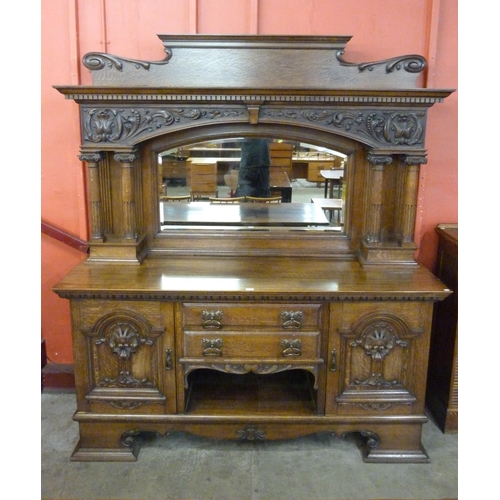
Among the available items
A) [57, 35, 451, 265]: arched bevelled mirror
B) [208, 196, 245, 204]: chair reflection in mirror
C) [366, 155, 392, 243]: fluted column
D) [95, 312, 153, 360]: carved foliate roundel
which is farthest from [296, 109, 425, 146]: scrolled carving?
[95, 312, 153, 360]: carved foliate roundel

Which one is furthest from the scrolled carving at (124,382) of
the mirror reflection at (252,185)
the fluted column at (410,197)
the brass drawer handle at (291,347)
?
the fluted column at (410,197)

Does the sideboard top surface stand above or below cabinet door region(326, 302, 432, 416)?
above

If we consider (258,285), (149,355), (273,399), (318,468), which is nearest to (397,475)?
(318,468)

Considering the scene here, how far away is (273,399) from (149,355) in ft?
2.16

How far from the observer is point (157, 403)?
2.24 meters

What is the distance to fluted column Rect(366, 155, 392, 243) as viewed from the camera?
2.35 metres

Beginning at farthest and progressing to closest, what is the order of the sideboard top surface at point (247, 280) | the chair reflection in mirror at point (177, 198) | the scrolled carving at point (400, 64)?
the chair reflection in mirror at point (177, 198) < the scrolled carving at point (400, 64) < the sideboard top surface at point (247, 280)

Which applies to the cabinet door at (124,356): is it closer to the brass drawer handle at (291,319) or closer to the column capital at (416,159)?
the brass drawer handle at (291,319)

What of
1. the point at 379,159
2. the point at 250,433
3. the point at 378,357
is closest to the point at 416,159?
the point at 379,159

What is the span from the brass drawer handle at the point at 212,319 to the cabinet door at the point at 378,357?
1.64 ft

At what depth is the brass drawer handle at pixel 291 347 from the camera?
2.16 meters

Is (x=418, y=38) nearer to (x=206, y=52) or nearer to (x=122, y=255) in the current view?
(x=206, y=52)

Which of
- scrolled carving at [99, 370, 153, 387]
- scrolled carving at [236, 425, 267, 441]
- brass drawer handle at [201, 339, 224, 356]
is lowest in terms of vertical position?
scrolled carving at [236, 425, 267, 441]

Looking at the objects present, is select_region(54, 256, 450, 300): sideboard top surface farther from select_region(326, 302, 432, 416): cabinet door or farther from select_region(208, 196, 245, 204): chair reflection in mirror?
select_region(208, 196, 245, 204): chair reflection in mirror
